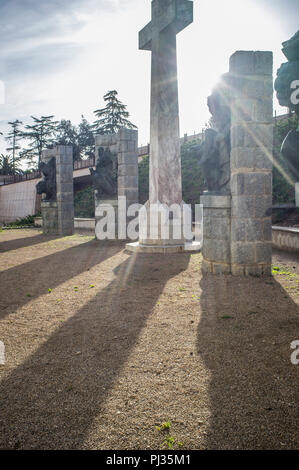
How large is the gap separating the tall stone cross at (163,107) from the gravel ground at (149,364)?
4061 millimetres

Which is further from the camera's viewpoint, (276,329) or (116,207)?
(116,207)

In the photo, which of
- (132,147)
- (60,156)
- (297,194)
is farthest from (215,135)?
(60,156)

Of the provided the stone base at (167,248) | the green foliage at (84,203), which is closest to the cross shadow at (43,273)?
the stone base at (167,248)

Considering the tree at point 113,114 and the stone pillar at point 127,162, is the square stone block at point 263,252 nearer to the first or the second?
the stone pillar at point 127,162

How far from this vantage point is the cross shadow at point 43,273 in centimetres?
516

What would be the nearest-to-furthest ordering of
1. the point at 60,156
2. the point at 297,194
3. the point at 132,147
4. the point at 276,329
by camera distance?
the point at 297,194, the point at 276,329, the point at 132,147, the point at 60,156

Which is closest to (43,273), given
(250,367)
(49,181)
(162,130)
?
(162,130)

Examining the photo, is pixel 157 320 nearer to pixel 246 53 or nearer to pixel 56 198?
pixel 246 53

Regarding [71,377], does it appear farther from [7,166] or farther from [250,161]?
[7,166]

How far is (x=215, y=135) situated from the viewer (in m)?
6.61

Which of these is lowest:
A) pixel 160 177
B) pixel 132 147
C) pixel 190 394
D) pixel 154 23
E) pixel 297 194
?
pixel 190 394

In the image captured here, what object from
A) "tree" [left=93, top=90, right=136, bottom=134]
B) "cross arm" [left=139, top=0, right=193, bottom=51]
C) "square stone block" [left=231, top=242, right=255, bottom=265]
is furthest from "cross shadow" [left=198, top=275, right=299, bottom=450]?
"tree" [left=93, top=90, right=136, bottom=134]

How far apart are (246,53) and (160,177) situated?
396cm

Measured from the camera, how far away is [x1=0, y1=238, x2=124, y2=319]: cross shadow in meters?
5.16
